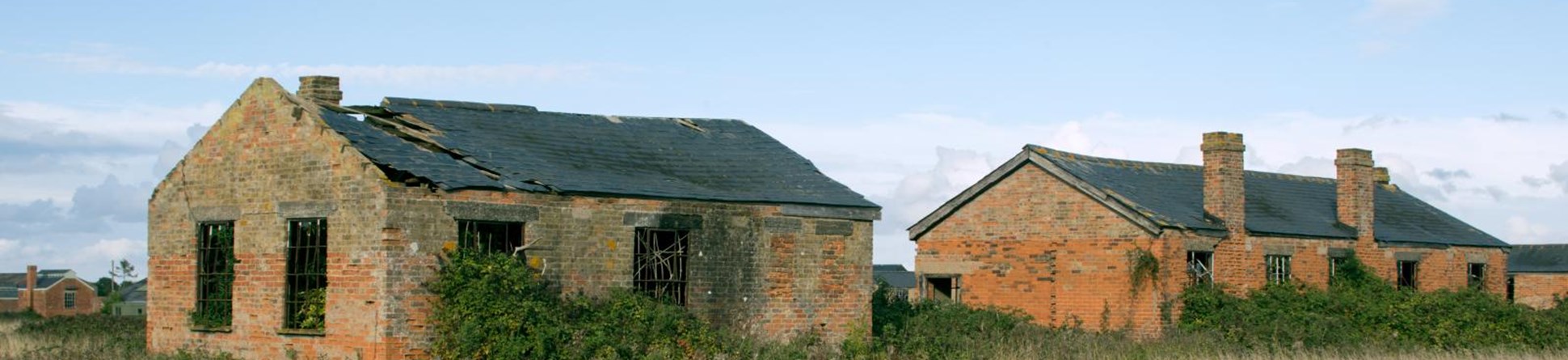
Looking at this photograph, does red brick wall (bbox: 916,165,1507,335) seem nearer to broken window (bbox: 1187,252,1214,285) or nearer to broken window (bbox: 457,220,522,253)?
broken window (bbox: 1187,252,1214,285)

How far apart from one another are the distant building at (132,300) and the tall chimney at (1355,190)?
52.4m

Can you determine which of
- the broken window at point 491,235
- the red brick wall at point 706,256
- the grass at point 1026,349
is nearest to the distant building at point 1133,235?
the grass at point 1026,349

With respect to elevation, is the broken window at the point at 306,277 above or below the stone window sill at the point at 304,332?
above

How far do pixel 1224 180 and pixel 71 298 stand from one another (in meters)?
70.4

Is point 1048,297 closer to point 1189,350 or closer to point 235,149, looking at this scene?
point 1189,350

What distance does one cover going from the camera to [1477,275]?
35812 millimetres

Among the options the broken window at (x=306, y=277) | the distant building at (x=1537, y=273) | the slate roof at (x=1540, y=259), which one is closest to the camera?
the broken window at (x=306, y=277)

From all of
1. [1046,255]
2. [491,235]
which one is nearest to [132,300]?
[1046,255]

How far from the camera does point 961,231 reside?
3011 centimetres

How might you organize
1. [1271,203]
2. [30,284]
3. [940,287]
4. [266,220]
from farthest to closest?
[30,284] → [1271,203] → [940,287] → [266,220]

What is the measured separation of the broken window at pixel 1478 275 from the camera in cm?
3541

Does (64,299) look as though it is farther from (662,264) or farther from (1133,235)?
(662,264)

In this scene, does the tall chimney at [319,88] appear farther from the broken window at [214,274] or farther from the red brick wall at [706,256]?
the red brick wall at [706,256]

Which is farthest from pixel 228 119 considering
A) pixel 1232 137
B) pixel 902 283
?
pixel 902 283
